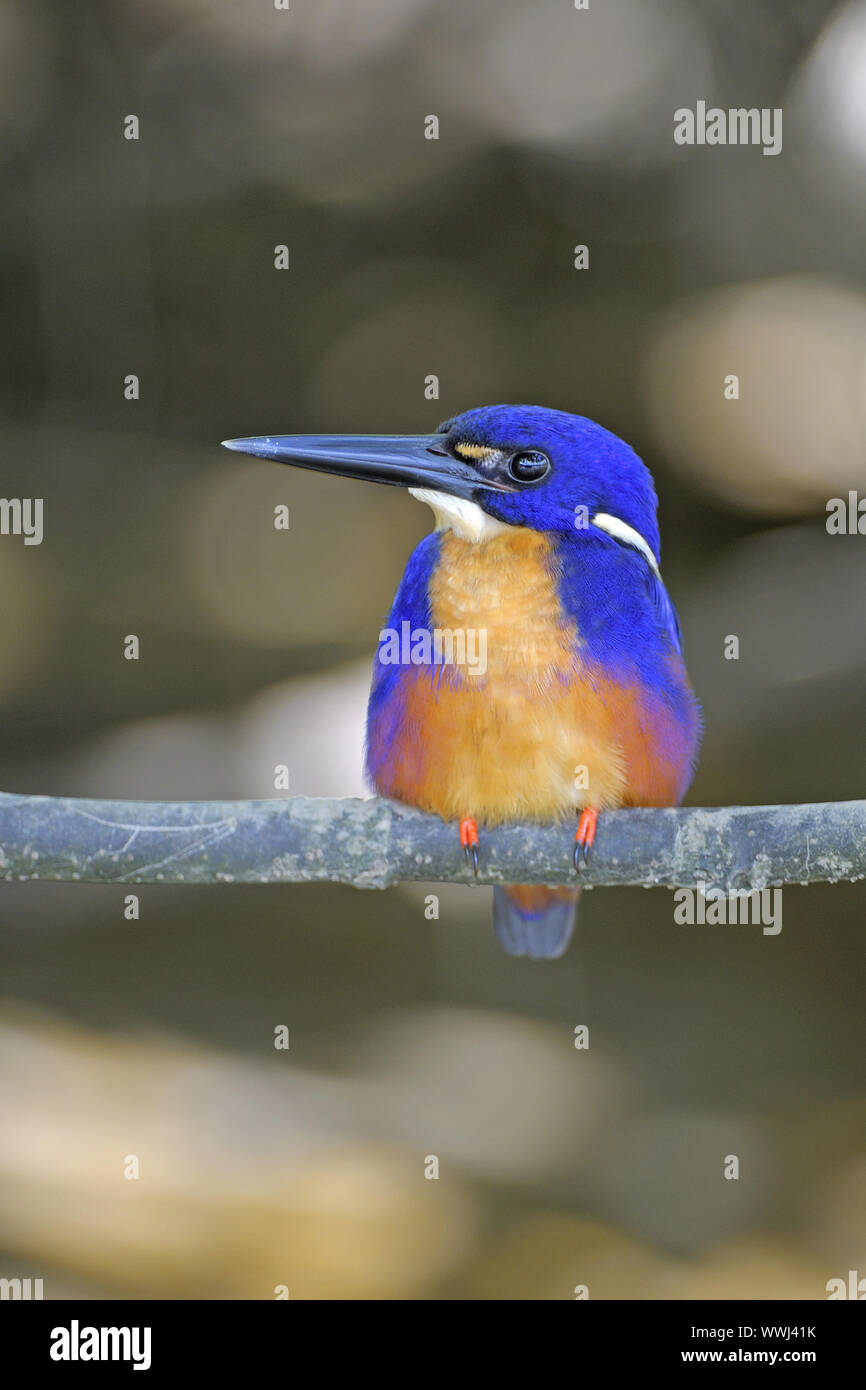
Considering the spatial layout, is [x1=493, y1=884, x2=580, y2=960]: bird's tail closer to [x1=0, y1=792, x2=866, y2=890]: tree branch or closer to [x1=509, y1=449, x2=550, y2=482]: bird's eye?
[x1=0, y1=792, x2=866, y2=890]: tree branch

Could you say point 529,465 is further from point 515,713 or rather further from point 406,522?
point 406,522

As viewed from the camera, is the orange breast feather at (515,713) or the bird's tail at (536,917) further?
the bird's tail at (536,917)

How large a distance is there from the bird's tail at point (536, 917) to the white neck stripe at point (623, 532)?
2.26 feet

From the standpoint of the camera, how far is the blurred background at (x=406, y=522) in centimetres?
330

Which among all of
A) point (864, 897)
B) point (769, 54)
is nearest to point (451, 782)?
point (864, 897)

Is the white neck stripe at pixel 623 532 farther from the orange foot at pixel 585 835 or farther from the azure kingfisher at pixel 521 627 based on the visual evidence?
the orange foot at pixel 585 835

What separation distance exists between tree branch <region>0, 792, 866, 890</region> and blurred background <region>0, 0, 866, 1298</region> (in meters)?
1.67

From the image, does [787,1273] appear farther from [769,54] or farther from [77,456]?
[769,54]

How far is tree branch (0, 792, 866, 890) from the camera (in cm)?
160

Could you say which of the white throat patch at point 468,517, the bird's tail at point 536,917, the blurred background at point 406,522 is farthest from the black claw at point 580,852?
the blurred background at point 406,522

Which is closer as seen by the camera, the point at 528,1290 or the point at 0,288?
the point at 528,1290

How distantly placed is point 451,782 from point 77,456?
7.08 feet

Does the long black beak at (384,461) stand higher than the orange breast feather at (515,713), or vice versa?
the long black beak at (384,461)

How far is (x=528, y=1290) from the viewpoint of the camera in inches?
123
